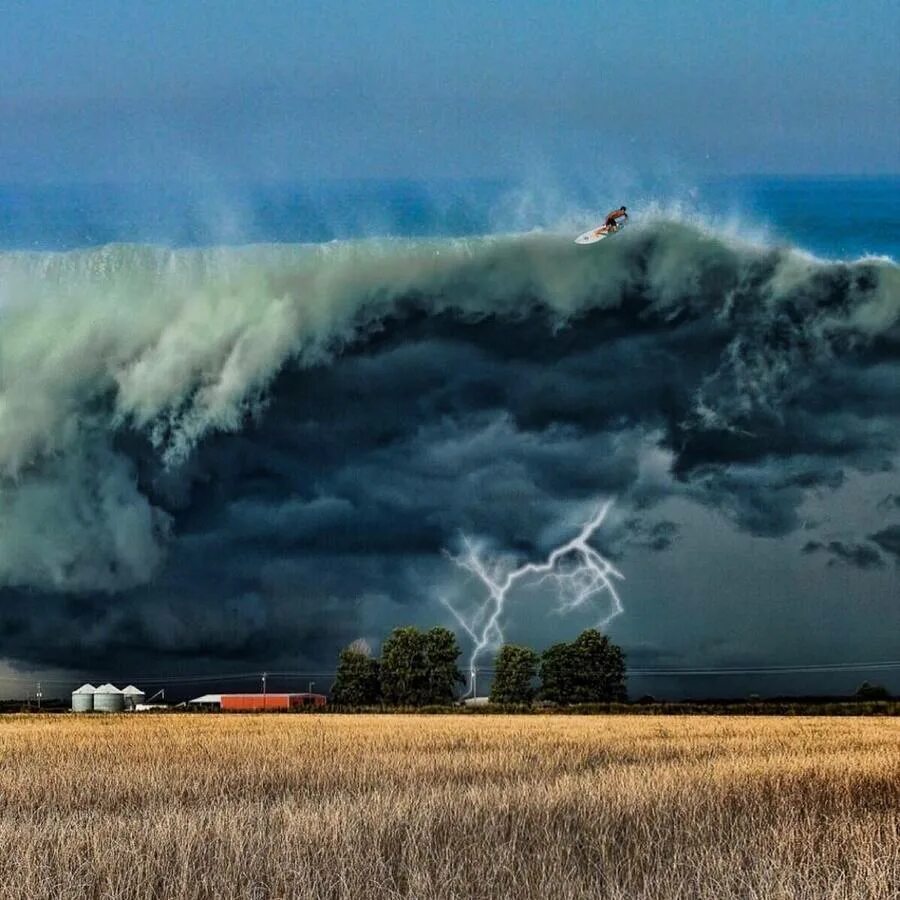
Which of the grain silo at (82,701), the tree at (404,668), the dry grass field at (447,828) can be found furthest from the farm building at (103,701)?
the dry grass field at (447,828)

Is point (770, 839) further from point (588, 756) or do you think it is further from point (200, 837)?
point (588, 756)

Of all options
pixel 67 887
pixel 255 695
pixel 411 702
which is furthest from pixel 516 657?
pixel 67 887

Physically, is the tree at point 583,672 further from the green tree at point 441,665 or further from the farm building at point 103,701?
the farm building at point 103,701

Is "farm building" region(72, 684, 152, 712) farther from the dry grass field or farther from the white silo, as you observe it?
the dry grass field

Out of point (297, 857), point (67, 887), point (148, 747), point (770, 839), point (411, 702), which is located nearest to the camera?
point (67, 887)

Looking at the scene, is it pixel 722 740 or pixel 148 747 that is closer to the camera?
pixel 148 747
